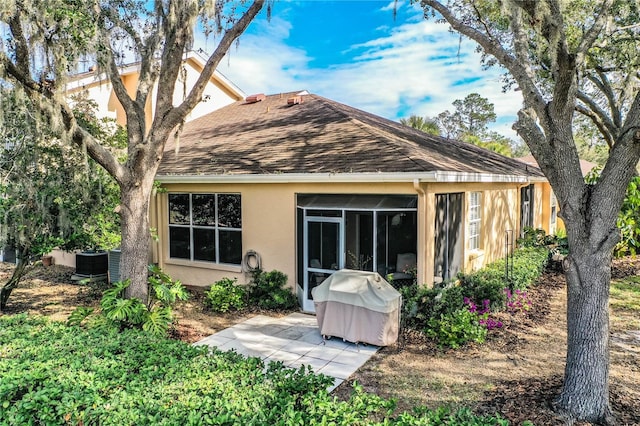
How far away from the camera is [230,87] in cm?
1841

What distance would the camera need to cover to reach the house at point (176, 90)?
1396 centimetres

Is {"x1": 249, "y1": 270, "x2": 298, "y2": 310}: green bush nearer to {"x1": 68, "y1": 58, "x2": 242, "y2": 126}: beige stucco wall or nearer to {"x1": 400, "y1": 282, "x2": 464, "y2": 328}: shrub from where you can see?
{"x1": 400, "y1": 282, "x2": 464, "y2": 328}: shrub

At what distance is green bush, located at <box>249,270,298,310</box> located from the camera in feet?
30.9

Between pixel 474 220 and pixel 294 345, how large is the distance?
6.68 metres

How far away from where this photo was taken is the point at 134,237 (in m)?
7.87

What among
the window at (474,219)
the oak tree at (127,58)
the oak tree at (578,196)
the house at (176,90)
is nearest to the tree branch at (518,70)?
the oak tree at (578,196)

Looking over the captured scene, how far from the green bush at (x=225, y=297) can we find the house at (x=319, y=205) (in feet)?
2.26

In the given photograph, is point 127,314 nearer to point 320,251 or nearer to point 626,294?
point 320,251

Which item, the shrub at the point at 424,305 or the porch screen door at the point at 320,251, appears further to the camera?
the porch screen door at the point at 320,251

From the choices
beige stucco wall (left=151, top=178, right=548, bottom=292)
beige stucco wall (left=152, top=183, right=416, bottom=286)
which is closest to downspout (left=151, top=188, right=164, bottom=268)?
beige stucco wall (left=151, top=178, right=548, bottom=292)

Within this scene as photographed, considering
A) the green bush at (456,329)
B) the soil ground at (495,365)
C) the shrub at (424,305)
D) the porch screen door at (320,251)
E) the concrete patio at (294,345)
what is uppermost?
the porch screen door at (320,251)

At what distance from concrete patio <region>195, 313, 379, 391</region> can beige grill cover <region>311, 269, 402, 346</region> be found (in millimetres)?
260

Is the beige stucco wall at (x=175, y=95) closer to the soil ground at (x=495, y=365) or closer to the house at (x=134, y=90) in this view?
the house at (x=134, y=90)

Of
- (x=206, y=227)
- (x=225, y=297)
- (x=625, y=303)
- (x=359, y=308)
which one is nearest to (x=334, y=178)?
(x=359, y=308)
